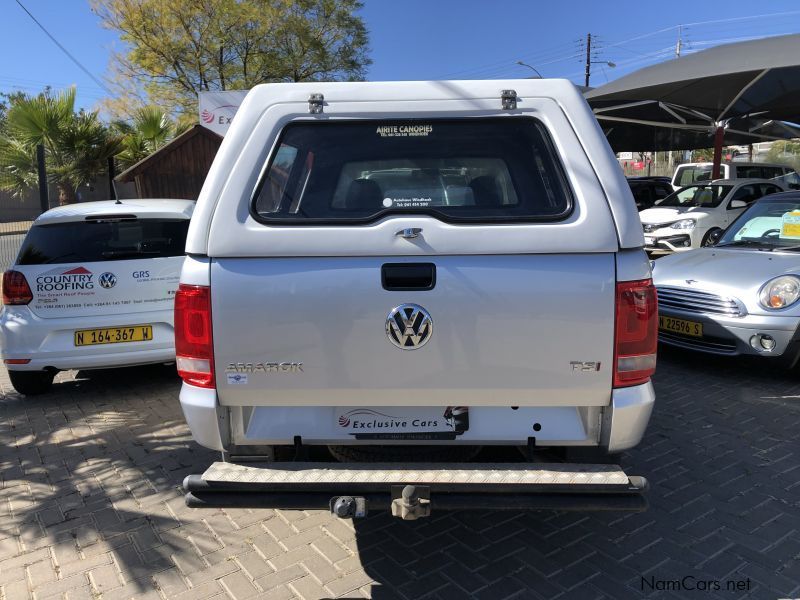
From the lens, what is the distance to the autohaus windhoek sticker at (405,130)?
8.81ft

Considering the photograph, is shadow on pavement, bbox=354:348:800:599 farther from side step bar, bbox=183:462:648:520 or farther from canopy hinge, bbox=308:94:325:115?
canopy hinge, bbox=308:94:325:115

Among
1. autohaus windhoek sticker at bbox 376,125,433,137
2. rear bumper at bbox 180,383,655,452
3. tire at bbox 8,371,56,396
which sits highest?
autohaus windhoek sticker at bbox 376,125,433,137

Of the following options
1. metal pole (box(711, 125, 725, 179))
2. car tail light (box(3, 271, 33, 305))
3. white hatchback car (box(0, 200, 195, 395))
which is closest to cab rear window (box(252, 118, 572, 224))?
white hatchback car (box(0, 200, 195, 395))

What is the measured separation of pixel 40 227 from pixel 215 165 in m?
3.19

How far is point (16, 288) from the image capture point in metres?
Answer: 4.86

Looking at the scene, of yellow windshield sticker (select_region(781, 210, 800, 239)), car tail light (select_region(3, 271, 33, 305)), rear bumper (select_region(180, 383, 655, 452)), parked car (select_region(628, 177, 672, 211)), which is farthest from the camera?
parked car (select_region(628, 177, 672, 211))

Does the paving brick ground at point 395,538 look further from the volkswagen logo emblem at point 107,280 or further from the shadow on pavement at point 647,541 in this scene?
the volkswagen logo emblem at point 107,280

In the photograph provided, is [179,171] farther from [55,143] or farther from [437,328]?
[437,328]

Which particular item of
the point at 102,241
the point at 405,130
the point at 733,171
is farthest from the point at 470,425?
the point at 733,171

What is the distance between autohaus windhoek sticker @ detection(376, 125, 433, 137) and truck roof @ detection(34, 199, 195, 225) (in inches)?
118

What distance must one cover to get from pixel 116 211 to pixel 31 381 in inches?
66.7

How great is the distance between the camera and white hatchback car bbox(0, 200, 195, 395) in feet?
16.0

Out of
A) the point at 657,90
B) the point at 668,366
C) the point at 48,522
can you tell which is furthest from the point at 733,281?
the point at 657,90

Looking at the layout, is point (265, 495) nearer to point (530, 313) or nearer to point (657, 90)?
point (530, 313)
